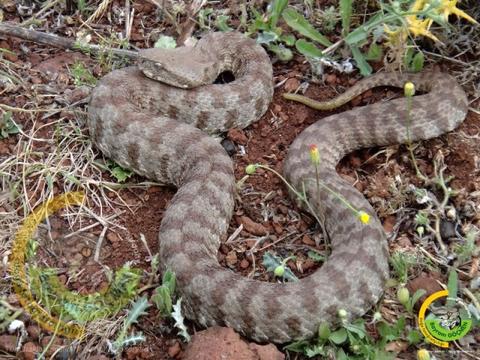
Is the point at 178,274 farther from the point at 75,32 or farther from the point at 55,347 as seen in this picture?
the point at 75,32

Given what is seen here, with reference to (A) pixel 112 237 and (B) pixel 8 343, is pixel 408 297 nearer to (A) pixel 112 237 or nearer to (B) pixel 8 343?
(A) pixel 112 237

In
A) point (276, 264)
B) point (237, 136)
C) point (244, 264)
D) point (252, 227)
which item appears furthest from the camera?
point (237, 136)

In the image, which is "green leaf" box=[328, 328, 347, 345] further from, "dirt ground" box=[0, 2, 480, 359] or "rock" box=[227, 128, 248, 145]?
"rock" box=[227, 128, 248, 145]

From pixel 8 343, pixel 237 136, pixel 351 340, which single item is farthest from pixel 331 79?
pixel 8 343

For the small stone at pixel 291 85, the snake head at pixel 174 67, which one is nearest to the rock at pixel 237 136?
the snake head at pixel 174 67

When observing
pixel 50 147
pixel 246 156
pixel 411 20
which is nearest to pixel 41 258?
pixel 50 147
